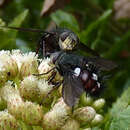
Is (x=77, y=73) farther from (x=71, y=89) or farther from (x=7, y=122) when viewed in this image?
(x=7, y=122)

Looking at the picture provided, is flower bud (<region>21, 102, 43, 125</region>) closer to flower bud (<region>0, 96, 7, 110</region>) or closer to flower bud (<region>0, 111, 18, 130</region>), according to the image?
flower bud (<region>0, 111, 18, 130</region>)

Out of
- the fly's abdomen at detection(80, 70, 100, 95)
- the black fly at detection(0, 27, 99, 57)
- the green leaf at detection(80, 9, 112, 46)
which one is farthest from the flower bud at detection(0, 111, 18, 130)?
the green leaf at detection(80, 9, 112, 46)

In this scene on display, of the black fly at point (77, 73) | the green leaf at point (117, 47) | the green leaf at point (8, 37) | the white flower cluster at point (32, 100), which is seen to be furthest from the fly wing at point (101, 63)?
the green leaf at point (117, 47)

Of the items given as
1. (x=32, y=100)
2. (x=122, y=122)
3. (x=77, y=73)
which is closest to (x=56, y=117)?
(x=32, y=100)

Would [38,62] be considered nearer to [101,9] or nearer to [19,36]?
[19,36]

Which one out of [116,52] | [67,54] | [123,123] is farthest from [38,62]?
[116,52]

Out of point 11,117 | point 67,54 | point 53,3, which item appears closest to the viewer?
point 11,117
